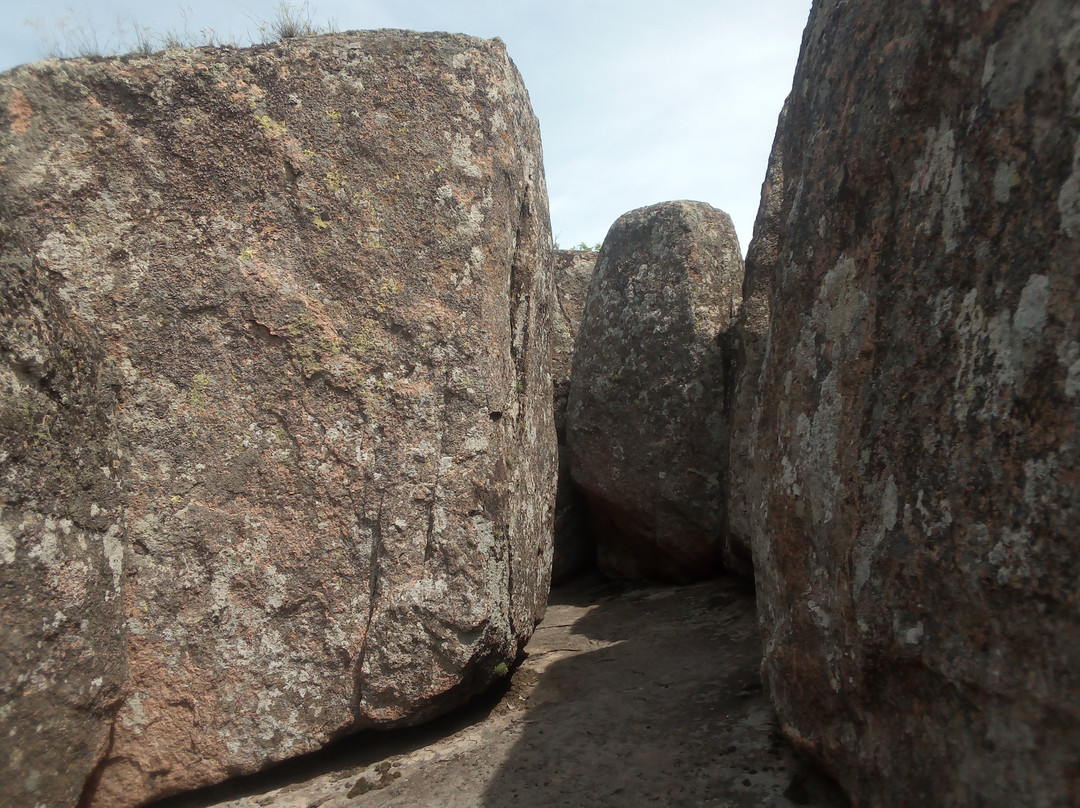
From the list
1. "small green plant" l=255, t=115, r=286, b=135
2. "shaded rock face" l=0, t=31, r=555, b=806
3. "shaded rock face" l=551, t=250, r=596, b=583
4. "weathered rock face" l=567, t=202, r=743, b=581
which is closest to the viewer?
"shaded rock face" l=0, t=31, r=555, b=806

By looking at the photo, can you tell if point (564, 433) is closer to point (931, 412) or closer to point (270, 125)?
point (270, 125)

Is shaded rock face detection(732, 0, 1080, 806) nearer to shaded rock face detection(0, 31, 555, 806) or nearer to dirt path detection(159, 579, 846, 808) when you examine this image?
dirt path detection(159, 579, 846, 808)

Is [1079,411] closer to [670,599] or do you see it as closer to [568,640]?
[568,640]

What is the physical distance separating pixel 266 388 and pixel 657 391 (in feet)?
9.78

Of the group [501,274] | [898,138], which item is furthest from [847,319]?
[501,274]

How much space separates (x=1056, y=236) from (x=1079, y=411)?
0.36 metres

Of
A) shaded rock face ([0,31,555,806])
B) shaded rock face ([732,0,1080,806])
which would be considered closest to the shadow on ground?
shaded rock face ([732,0,1080,806])

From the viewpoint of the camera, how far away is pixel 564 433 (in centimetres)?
630

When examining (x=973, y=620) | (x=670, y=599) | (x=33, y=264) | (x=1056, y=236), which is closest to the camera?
(x=1056, y=236)

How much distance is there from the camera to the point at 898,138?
7.21 ft

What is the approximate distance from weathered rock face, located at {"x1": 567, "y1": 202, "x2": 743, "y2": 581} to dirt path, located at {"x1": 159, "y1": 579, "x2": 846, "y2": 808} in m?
1.34

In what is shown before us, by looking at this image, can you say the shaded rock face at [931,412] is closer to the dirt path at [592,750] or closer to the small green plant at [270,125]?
the dirt path at [592,750]

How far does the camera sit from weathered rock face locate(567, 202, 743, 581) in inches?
208

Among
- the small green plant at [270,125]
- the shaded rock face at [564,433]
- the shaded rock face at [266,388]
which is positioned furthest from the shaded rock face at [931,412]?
the shaded rock face at [564,433]
